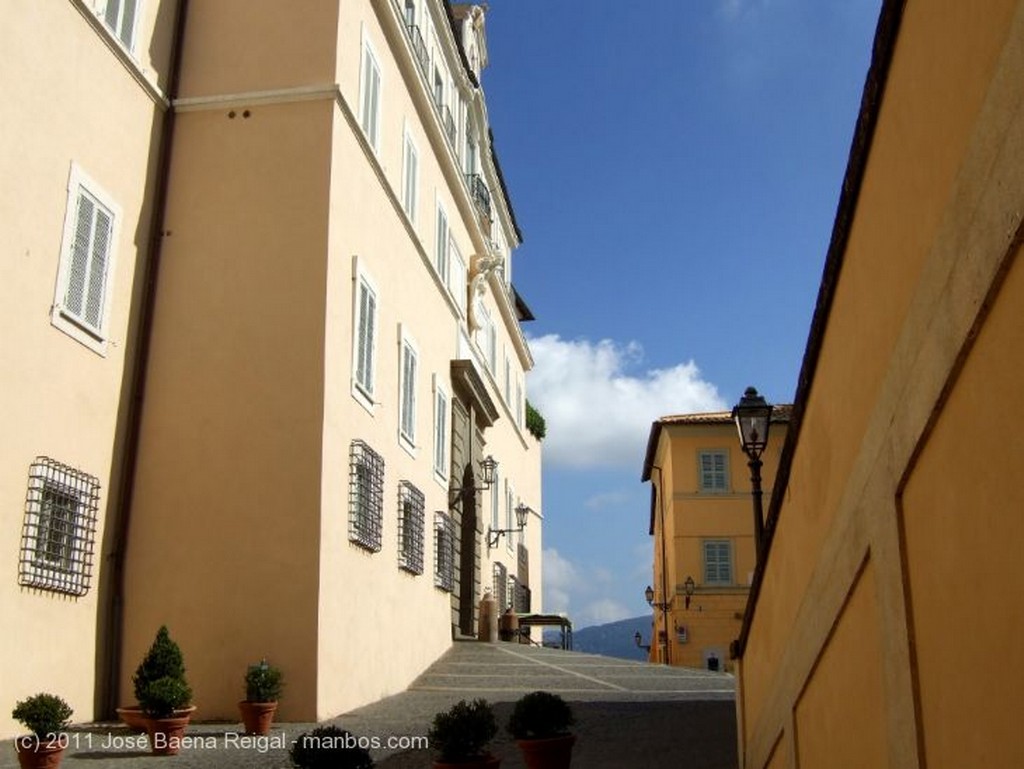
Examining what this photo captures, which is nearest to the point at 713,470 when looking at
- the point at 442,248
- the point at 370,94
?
the point at 442,248

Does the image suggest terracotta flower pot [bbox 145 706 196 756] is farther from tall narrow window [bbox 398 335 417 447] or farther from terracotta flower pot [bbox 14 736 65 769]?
tall narrow window [bbox 398 335 417 447]

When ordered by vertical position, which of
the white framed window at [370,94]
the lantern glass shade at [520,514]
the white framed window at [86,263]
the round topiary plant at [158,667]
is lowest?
the round topiary plant at [158,667]

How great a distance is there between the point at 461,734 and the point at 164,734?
3.05m

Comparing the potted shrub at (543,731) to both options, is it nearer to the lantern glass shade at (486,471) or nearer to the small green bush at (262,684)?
the small green bush at (262,684)

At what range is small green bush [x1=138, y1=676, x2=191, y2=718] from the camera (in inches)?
376

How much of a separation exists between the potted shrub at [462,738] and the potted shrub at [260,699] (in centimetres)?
328

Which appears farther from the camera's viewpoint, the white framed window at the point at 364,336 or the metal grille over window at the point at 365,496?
the white framed window at the point at 364,336

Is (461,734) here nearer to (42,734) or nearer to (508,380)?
(42,734)

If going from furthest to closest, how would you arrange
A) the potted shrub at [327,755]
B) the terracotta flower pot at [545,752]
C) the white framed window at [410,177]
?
the white framed window at [410,177] < the terracotta flower pot at [545,752] < the potted shrub at [327,755]

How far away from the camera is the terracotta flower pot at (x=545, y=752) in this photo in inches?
346

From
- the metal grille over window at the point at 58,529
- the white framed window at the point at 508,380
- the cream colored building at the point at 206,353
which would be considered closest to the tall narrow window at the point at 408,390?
the cream colored building at the point at 206,353

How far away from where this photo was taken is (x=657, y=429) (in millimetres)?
41062

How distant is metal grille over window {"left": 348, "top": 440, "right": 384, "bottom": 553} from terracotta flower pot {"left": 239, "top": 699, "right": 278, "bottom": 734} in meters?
2.79

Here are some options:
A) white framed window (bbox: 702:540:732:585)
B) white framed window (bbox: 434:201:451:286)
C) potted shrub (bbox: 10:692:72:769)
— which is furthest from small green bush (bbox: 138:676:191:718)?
white framed window (bbox: 702:540:732:585)
